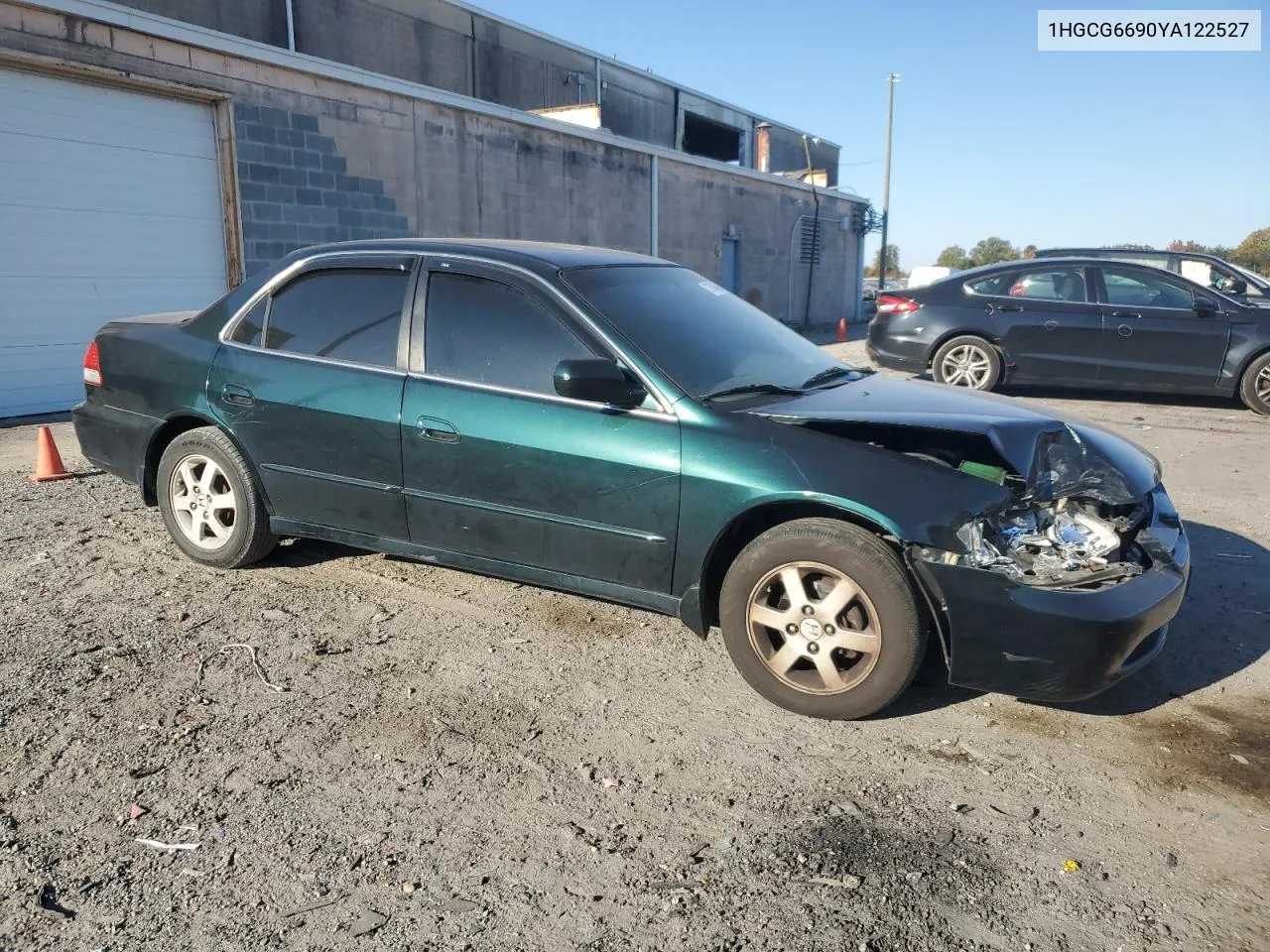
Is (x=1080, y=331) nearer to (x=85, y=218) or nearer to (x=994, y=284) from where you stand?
(x=994, y=284)

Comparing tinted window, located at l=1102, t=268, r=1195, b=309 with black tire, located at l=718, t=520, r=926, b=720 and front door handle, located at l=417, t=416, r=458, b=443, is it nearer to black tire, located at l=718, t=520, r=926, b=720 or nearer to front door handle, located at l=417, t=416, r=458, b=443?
black tire, located at l=718, t=520, r=926, b=720

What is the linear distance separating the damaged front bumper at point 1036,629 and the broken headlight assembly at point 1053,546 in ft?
0.13

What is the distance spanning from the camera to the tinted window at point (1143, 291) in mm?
9492

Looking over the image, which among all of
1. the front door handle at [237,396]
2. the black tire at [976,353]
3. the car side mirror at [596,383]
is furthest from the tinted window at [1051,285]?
the front door handle at [237,396]

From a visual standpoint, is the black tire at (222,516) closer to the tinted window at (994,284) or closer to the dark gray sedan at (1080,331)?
the dark gray sedan at (1080,331)

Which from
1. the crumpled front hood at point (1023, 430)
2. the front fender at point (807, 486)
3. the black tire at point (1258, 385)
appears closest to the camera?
the front fender at point (807, 486)

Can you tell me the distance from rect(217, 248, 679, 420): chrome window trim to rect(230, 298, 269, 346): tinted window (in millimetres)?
17

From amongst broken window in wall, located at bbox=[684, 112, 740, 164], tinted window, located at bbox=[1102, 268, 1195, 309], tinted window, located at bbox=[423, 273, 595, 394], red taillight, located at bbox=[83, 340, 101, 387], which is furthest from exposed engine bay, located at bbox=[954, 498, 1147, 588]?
broken window in wall, located at bbox=[684, 112, 740, 164]

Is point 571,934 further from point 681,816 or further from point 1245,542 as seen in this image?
point 1245,542

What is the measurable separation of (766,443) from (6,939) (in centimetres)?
257

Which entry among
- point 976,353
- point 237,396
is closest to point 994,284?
point 976,353

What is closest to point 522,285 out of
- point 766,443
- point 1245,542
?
point 766,443

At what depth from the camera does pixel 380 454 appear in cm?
406

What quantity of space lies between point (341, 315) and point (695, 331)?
5.40 feet
